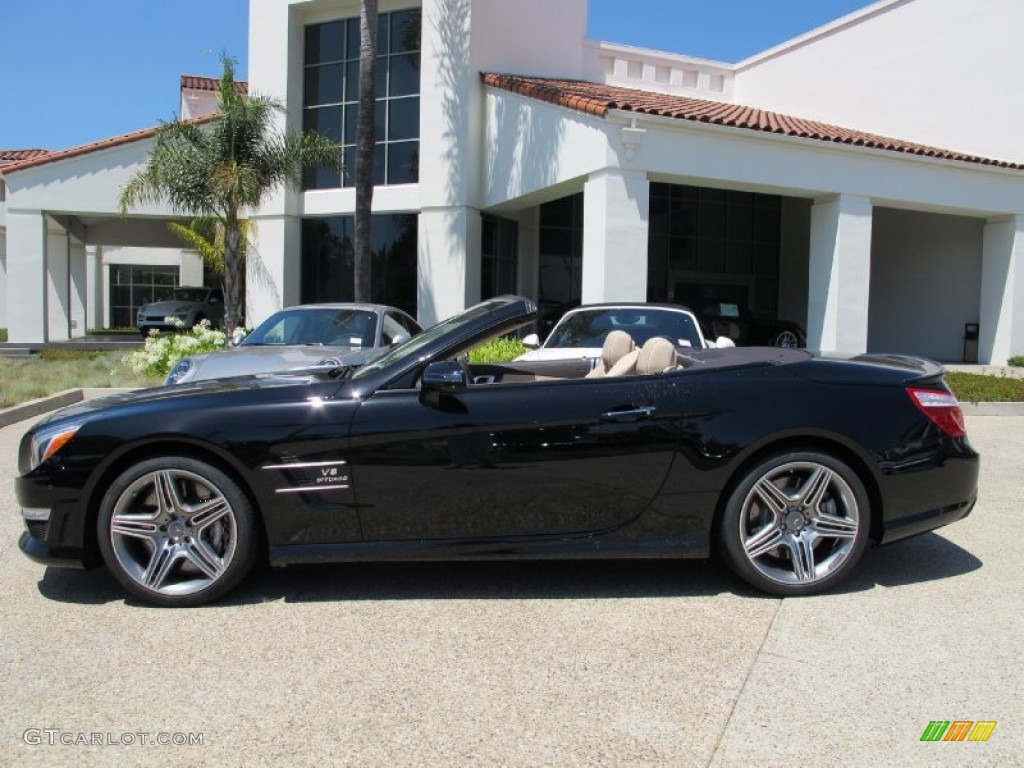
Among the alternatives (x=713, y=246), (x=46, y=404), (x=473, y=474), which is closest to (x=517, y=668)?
(x=473, y=474)

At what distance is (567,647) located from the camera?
3262mm

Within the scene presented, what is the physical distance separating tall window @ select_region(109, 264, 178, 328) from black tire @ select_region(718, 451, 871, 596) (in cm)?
3554

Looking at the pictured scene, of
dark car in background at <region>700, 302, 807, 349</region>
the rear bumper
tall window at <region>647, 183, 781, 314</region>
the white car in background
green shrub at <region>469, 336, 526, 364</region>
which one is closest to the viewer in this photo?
the rear bumper

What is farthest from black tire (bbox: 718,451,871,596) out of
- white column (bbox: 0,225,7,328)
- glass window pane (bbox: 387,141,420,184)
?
white column (bbox: 0,225,7,328)

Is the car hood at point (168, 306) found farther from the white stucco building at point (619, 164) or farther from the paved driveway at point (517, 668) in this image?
the paved driveway at point (517, 668)

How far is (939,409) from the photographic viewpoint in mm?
3918

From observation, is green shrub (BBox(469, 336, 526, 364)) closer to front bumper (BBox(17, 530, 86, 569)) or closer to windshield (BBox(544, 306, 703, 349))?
windshield (BBox(544, 306, 703, 349))

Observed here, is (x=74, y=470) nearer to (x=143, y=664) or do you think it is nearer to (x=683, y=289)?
(x=143, y=664)

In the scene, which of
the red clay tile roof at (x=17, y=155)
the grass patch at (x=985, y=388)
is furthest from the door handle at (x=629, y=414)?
the red clay tile roof at (x=17, y=155)

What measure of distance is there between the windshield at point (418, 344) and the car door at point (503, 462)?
0.76 feet

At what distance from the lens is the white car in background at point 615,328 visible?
8.23 m

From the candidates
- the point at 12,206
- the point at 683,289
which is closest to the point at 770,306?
the point at 683,289

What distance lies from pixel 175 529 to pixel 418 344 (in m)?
1.43

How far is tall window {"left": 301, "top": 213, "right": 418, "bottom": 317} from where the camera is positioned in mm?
17297
